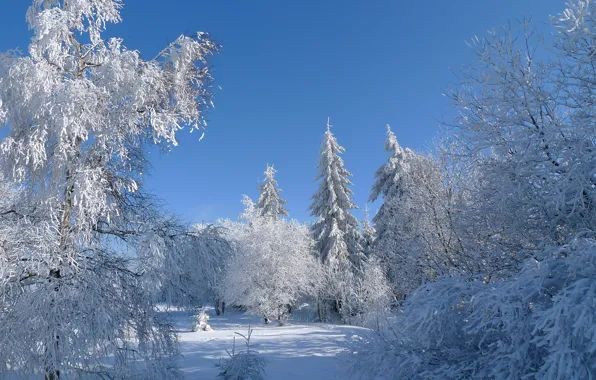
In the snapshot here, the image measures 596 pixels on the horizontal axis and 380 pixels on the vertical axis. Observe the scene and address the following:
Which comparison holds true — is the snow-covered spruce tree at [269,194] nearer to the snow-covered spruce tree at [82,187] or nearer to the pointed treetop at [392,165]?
the pointed treetop at [392,165]

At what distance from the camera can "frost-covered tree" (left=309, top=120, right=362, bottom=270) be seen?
2544cm

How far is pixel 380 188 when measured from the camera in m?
23.6

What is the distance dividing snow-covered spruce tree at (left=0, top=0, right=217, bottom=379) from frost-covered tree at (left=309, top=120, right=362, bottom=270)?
19.9 m

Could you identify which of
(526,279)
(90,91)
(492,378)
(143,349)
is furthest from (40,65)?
(492,378)

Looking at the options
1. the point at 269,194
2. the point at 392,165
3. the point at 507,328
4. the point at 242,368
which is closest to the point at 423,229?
the point at 242,368

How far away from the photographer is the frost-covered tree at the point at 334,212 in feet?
83.5

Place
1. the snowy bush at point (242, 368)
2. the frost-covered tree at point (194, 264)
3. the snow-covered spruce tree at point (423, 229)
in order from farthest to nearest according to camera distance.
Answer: the snow-covered spruce tree at point (423, 229), the snowy bush at point (242, 368), the frost-covered tree at point (194, 264)

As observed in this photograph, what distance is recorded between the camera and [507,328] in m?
3.35

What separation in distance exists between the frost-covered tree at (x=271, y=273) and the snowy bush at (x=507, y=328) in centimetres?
1876

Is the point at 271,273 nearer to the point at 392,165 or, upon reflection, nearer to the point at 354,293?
the point at 354,293

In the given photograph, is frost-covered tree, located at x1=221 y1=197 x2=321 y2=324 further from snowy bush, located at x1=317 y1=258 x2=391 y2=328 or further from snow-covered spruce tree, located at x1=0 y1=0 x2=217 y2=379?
snow-covered spruce tree, located at x1=0 y1=0 x2=217 y2=379

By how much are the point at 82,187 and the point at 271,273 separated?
65.6 feet

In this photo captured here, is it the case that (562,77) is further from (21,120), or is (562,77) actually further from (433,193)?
(21,120)

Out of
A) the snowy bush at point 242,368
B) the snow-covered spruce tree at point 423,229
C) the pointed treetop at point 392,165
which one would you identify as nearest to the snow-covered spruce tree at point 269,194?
the pointed treetop at point 392,165
